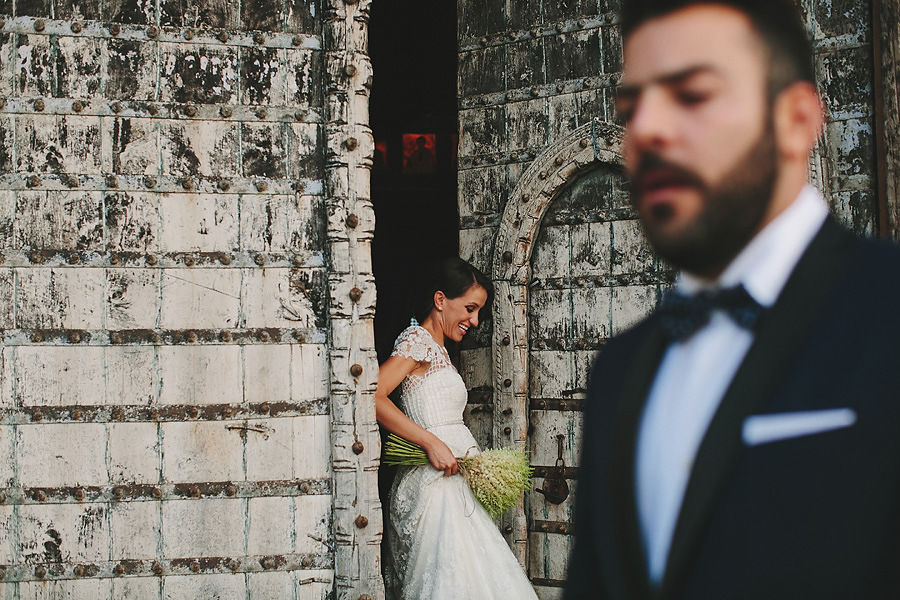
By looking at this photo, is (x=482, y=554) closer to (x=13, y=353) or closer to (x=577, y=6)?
(x=13, y=353)

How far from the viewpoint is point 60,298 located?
12.3ft

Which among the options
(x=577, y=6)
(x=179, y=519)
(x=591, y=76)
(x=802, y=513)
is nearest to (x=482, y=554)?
(x=179, y=519)

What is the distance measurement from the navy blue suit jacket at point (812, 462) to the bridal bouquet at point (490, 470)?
131 inches

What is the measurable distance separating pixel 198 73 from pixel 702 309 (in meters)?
3.35

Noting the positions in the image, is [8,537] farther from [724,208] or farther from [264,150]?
[724,208]

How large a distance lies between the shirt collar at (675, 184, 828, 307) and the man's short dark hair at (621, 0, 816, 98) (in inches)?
5.3

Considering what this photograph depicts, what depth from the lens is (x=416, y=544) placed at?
14.1 ft

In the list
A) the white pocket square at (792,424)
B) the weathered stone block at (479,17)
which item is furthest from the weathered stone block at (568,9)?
the white pocket square at (792,424)

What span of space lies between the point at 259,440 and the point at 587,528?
2.87 meters

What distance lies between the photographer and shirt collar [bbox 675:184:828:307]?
3.19ft

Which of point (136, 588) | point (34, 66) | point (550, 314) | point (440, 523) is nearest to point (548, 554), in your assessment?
point (440, 523)

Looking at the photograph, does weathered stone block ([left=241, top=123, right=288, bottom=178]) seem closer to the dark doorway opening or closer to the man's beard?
the man's beard

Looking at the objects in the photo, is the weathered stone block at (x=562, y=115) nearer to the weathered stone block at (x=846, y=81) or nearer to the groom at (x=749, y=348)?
the weathered stone block at (x=846, y=81)

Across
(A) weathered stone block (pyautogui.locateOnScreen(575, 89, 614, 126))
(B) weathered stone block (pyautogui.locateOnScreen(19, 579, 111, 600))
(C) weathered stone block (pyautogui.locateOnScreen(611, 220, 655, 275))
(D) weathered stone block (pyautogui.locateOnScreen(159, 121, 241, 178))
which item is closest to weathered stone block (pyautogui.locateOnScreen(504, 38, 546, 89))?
(A) weathered stone block (pyautogui.locateOnScreen(575, 89, 614, 126))
